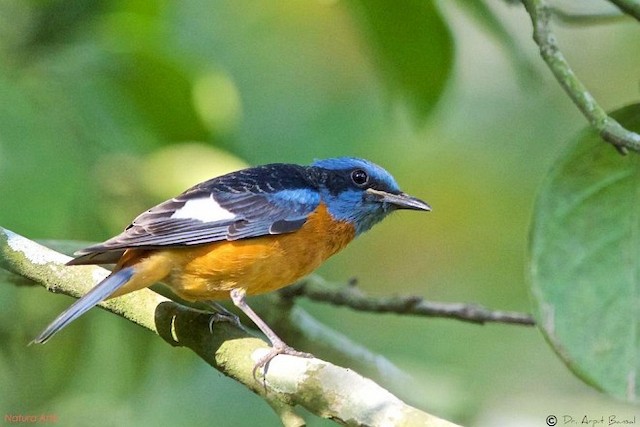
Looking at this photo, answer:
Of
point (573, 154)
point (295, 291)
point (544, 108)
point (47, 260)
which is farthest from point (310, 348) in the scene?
point (544, 108)

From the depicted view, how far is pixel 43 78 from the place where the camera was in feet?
13.1

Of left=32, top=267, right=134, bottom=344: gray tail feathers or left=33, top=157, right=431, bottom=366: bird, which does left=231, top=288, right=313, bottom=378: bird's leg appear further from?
left=32, top=267, right=134, bottom=344: gray tail feathers

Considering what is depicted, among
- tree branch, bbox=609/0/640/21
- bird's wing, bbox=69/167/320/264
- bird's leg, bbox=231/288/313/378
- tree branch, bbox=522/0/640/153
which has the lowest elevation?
bird's leg, bbox=231/288/313/378

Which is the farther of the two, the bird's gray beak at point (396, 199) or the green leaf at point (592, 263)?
the bird's gray beak at point (396, 199)

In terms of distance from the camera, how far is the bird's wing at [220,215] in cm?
329

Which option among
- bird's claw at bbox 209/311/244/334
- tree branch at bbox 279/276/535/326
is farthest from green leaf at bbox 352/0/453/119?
bird's claw at bbox 209/311/244/334

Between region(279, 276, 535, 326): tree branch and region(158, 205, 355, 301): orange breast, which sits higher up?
region(158, 205, 355, 301): orange breast

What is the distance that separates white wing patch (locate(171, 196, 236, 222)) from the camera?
3398 millimetres

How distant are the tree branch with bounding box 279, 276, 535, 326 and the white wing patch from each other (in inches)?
25.9

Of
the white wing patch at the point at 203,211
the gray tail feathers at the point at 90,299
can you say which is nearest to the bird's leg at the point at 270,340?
the white wing patch at the point at 203,211

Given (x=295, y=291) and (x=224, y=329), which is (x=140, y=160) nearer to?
(x=295, y=291)

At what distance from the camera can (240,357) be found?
9.76 feet

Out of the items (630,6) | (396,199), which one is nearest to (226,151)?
(396,199)

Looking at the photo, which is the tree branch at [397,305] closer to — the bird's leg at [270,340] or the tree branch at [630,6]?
the bird's leg at [270,340]
